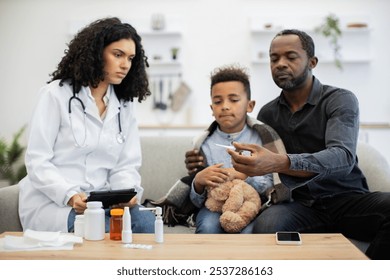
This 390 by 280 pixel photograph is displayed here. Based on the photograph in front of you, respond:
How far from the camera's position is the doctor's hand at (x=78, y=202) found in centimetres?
166

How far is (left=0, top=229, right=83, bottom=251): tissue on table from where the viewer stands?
51.3 inches

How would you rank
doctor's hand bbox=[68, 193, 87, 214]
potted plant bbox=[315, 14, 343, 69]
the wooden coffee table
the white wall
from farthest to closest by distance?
the white wall
potted plant bbox=[315, 14, 343, 69]
doctor's hand bbox=[68, 193, 87, 214]
the wooden coffee table

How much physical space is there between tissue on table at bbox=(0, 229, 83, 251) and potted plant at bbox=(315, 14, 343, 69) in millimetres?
3637

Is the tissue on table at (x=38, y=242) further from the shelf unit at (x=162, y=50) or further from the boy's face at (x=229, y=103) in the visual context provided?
the shelf unit at (x=162, y=50)

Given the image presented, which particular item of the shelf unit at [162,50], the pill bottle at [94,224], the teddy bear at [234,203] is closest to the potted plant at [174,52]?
the shelf unit at [162,50]

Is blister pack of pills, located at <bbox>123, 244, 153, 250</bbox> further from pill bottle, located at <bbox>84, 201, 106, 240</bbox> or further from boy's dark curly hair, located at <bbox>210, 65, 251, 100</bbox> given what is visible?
boy's dark curly hair, located at <bbox>210, 65, 251, 100</bbox>

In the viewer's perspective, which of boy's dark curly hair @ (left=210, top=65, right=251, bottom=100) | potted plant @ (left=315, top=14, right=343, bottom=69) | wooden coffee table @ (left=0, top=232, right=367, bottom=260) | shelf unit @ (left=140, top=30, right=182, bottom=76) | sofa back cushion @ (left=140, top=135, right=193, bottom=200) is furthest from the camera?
shelf unit @ (left=140, top=30, right=182, bottom=76)

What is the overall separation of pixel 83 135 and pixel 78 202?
0.95 ft

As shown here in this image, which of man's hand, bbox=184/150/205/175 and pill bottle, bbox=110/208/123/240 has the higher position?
man's hand, bbox=184/150/205/175

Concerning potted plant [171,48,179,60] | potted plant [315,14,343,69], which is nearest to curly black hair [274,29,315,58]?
potted plant [315,14,343,69]

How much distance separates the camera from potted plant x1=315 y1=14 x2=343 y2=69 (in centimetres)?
436

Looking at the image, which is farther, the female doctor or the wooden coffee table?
the female doctor

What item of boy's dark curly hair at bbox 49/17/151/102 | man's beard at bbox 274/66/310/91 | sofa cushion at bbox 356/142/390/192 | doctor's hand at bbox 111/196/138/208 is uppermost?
boy's dark curly hair at bbox 49/17/151/102
